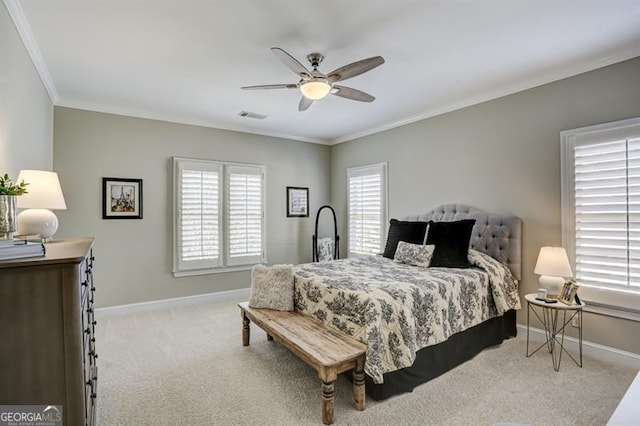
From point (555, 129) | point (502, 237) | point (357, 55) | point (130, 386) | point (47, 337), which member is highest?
point (357, 55)

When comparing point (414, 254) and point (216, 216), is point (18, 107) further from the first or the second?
point (414, 254)

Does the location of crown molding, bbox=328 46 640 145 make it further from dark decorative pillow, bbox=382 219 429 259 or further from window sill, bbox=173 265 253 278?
window sill, bbox=173 265 253 278

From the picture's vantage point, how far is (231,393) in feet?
7.97

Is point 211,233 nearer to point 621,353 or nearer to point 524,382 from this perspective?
point 524,382

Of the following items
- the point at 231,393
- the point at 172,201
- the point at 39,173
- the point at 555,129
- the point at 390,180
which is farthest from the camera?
the point at 390,180

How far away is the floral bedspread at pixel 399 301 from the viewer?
229 centimetres

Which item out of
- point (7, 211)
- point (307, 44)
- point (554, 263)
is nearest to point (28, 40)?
point (7, 211)

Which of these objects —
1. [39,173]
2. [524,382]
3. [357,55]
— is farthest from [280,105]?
[524,382]

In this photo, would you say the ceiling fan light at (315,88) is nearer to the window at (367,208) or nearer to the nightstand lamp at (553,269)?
the nightstand lamp at (553,269)

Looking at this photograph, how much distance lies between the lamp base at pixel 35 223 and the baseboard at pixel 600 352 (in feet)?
14.1

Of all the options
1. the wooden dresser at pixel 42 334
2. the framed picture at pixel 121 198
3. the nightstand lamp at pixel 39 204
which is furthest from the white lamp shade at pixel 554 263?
the framed picture at pixel 121 198

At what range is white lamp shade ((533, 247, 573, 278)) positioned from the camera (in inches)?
112

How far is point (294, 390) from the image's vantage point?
246cm

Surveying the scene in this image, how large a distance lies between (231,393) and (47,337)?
1499mm
